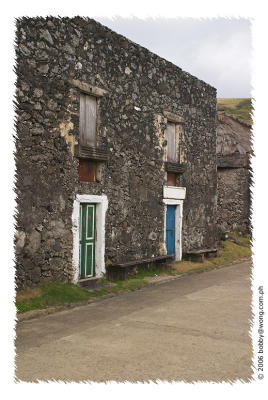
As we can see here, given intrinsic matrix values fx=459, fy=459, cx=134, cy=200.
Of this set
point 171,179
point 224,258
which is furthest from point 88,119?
point 224,258

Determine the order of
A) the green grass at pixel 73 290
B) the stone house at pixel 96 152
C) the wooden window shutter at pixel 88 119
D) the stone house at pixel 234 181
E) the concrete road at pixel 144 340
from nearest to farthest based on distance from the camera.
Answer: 1. the concrete road at pixel 144 340
2. the green grass at pixel 73 290
3. the stone house at pixel 96 152
4. the wooden window shutter at pixel 88 119
5. the stone house at pixel 234 181

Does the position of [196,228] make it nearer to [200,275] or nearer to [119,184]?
[200,275]

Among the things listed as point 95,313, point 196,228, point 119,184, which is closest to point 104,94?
point 119,184

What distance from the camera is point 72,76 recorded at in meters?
9.41

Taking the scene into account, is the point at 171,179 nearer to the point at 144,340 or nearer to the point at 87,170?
the point at 87,170

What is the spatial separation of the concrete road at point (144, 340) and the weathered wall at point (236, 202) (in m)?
12.2

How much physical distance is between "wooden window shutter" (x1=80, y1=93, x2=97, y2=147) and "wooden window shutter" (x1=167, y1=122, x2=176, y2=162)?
12.1 feet

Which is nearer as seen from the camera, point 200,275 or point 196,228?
point 200,275

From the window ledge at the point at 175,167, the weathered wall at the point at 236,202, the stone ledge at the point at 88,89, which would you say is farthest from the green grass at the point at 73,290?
the weathered wall at the point at 236,202

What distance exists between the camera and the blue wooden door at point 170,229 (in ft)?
44.3

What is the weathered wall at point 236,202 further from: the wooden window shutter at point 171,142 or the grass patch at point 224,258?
the wooden window shutter at point 171,142

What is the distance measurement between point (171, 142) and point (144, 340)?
331 inches

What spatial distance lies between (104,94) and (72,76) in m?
1.17

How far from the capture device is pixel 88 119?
10.0m
